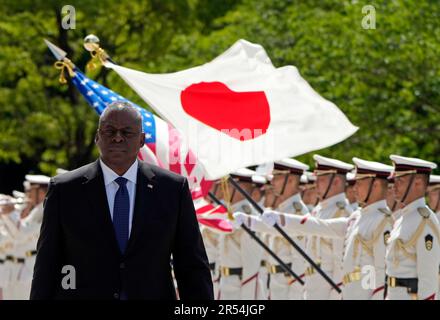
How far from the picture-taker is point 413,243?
398 inches

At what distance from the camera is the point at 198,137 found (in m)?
10.9

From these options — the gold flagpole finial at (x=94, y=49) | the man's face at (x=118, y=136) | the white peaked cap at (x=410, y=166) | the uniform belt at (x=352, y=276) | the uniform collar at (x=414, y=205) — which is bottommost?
the uniform belt at (x=352, y=276)

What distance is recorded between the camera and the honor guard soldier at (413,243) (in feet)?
32.8

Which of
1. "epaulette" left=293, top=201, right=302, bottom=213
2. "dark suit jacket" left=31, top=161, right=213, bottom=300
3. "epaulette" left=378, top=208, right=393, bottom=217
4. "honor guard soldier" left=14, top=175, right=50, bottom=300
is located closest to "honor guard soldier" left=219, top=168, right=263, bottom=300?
"epaulette" left=293, top=201, right=302, bottom=213

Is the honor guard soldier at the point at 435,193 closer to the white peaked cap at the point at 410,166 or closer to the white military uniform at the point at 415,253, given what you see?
the white peaked cap at the point at 410,166

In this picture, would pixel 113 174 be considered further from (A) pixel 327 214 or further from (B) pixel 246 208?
(B) pixel 246 208

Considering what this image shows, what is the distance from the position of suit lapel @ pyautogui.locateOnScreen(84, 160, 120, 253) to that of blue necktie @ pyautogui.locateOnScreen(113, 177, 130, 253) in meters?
0.03

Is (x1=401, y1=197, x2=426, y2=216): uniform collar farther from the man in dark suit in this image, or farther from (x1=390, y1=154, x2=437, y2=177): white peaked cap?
the man in dark suit

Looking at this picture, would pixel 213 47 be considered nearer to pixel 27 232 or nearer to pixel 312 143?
pixel 27 232

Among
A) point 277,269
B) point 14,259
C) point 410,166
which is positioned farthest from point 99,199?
point 14,259

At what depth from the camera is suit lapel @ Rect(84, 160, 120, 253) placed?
591 centimetres

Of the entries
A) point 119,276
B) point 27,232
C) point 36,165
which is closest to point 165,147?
point 119,276

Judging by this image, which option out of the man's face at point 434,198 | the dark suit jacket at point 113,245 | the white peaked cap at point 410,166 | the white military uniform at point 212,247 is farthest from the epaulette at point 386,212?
the dark suit jacket at point 113,245
